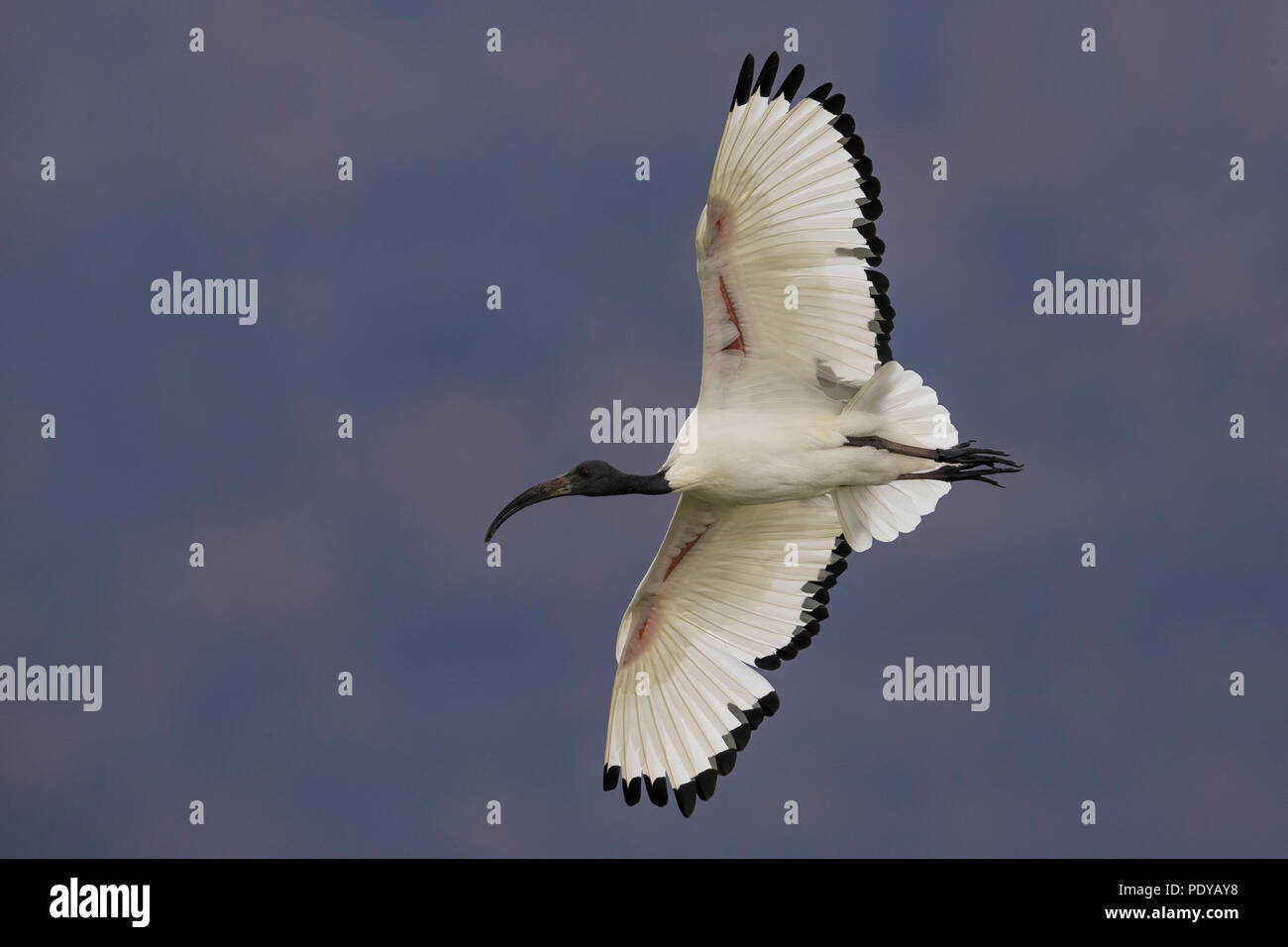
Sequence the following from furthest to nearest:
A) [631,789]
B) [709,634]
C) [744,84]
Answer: [709,634] < [631,789] < [744,84]

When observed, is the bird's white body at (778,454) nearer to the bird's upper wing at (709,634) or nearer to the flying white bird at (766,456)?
the flying white bird at (766,456)

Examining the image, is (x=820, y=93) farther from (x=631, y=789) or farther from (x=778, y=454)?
(x=631, y=789)

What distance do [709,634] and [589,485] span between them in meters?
1.79

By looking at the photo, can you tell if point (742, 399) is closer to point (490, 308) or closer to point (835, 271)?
point (835, 271)

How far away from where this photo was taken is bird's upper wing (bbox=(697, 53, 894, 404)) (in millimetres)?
14359

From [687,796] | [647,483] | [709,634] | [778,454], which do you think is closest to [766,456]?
[778,454]

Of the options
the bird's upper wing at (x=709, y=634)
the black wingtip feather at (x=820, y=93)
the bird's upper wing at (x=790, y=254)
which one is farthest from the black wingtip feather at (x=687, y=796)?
the black wingtip feather at (x=820, y=93)

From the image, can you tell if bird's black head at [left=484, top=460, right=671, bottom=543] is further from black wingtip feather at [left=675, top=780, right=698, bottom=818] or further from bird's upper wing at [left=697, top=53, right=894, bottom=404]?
black wingtip feather at [left=675, top=780, right=698, bottom=818]

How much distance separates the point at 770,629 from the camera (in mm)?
16547

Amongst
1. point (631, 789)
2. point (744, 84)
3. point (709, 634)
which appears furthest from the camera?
point (709, 634)

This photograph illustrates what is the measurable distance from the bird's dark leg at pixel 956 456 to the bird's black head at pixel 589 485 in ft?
5.32

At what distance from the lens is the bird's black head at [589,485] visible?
15.5 meters

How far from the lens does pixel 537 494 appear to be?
16.0 meters
